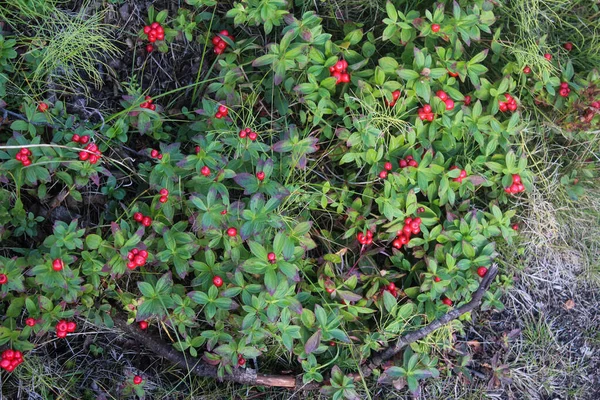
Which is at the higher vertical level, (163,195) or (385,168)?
(163,195)

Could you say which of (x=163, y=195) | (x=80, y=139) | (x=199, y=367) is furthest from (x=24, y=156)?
(x=199, y=367)

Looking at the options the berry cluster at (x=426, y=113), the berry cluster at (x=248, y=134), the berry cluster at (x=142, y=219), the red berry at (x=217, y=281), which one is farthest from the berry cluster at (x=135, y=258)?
the berry cluster at (x=426, y=113)

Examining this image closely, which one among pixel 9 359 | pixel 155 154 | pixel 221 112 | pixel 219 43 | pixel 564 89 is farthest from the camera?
pixel 564 89

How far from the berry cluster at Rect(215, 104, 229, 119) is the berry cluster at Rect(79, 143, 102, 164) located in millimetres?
549

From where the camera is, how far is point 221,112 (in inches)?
96.7

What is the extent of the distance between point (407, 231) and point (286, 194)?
2.10 ft

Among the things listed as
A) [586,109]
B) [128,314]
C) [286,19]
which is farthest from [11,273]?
[586,109]

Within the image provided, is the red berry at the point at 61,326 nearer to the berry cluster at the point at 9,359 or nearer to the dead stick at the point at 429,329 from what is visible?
the berry cluster at the point at 9,359

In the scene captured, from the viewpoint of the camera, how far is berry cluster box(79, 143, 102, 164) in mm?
2238

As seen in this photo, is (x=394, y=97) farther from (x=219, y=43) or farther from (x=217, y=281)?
(x=217, y=281)

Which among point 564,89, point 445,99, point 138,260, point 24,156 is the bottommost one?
point 138,260

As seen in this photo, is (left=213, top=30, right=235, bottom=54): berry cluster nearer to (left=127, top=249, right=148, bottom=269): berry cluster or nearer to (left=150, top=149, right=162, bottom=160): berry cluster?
(left=150, top=149, right=162, bottom=160): berry cluster

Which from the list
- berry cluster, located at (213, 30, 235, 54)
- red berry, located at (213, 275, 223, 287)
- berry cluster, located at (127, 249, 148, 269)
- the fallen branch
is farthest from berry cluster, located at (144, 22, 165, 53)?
the fallen branch

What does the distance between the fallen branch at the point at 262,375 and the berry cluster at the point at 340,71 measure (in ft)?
3.74
